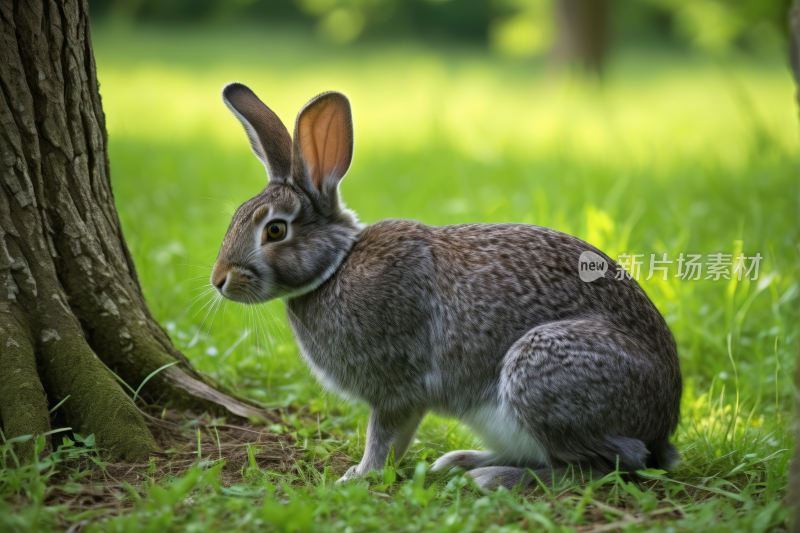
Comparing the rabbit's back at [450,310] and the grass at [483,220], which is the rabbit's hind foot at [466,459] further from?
the rabbit's back at [450,310]

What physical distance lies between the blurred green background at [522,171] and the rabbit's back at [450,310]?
1.63 ft

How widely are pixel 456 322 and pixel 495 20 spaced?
941 inches

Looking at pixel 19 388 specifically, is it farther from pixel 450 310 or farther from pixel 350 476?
pixel 450 310

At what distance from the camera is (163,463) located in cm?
331

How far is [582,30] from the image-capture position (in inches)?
664

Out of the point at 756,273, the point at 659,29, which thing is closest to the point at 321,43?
the point at 659,29

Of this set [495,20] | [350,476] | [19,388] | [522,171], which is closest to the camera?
[19,388]

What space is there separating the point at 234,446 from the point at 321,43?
22.2 meters

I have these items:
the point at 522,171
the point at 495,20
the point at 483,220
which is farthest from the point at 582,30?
the point at 483,220

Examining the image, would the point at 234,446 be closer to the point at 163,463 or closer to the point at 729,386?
the point at 163,463

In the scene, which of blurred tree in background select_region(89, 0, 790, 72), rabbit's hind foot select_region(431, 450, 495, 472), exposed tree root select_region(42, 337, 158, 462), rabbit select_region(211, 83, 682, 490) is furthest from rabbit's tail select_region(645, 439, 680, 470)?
blurred tree in background select_region(89, 0, 790, 72)

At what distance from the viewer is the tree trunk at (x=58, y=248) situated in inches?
125

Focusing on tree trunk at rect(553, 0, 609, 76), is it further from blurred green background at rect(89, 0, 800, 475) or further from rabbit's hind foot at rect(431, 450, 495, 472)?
rabbit's hind foot at rect(431, 450, 495, 472)

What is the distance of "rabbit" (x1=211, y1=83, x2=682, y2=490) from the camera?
10.3 ft
